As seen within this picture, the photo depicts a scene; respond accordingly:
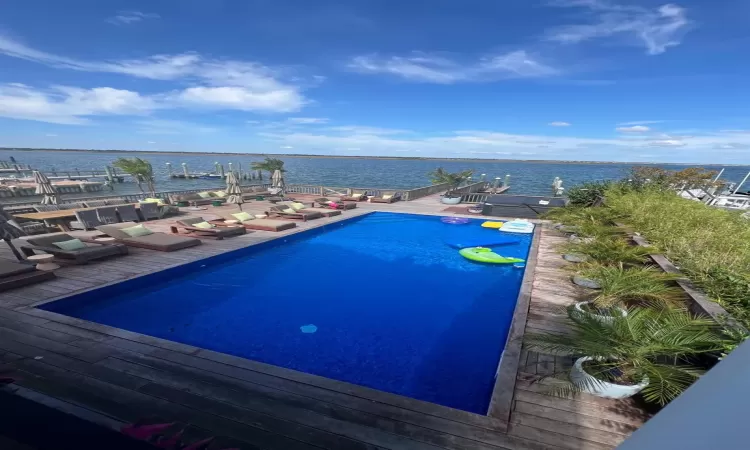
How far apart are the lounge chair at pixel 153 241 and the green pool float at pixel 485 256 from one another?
8007mm

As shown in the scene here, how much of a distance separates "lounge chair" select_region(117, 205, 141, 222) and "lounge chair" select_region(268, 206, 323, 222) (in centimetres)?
490

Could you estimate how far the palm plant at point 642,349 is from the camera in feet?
10.1

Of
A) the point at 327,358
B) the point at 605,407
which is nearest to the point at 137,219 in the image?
the point at 327,358

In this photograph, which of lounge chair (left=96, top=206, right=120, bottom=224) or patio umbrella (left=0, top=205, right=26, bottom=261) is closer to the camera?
patio umbrella (left=0, top=205, right=26, bottom=261)

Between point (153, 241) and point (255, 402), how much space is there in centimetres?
770

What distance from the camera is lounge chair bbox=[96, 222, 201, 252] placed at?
903cm

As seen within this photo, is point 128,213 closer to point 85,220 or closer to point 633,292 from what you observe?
point 85,220

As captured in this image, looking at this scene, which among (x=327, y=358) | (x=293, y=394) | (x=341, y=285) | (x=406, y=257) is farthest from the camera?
(x=406, y=257)

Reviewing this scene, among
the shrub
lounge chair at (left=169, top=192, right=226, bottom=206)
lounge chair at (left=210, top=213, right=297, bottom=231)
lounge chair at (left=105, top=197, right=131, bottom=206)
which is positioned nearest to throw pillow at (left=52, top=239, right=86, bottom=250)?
lounge chair at (left=210, top=213, right=297, bottom=231)

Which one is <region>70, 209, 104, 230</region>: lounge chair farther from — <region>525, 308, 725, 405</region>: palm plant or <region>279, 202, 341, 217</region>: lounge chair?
<region>525, 308, 725, 405</region>: palm plant

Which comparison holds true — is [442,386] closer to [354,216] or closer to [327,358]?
[327,358]

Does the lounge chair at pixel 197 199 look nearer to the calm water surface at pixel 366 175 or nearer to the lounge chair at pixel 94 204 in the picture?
the lounge chair at pixel 94 204

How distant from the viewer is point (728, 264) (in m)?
5.00

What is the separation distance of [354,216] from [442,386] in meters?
11.3
